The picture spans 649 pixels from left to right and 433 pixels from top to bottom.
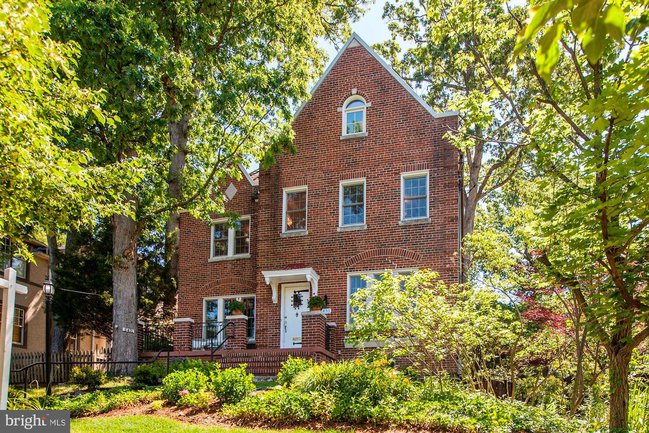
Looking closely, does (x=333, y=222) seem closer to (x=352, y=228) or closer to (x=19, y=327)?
(x=352, y=228)

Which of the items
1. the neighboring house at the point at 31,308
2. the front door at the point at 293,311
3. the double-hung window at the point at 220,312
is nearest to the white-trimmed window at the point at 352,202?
the front door at the point at 293,311

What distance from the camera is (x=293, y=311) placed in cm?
1978

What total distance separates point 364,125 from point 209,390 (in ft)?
34.1

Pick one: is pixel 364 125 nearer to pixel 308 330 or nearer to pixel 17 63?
pixel 308 330

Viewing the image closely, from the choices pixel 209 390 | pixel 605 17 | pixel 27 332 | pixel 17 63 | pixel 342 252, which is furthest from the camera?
pixel 27 332

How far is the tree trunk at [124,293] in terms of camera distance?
683 inches

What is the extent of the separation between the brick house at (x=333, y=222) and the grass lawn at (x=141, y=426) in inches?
272

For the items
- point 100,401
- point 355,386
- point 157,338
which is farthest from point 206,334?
point 355,386

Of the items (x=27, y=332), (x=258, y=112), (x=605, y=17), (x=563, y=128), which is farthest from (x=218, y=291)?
(x=605, y=17)

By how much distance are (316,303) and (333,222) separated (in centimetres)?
271

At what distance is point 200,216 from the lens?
18.3 m

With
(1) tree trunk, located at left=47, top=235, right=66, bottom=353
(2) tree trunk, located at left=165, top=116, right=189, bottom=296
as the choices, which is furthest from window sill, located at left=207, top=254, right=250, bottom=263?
(1) tree trunk, located at left=47, top=235, right=66, bottom=353

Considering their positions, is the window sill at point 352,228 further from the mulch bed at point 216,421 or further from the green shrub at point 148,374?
the mulch bed at point 216,421

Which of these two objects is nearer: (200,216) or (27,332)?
(200,216)
